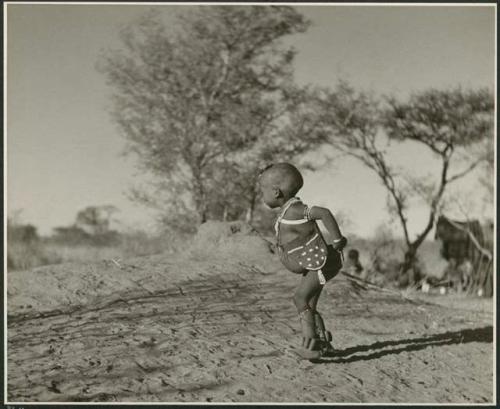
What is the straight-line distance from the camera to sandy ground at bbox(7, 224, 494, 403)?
3668 millimetres

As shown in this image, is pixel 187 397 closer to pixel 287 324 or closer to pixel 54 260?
pixel 287 324

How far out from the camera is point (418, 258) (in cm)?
1262

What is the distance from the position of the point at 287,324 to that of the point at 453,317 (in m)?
2.18

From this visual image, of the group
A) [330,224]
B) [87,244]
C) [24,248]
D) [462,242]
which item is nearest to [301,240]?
[330,224]

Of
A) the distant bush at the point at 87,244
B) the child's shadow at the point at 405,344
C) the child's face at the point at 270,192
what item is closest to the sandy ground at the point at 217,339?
the child's shadow at the point at 405,344

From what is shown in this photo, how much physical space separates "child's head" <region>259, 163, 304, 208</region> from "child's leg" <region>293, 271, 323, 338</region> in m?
0.51

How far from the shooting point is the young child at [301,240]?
3791 mm

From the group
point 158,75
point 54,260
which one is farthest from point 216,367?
point 158,75

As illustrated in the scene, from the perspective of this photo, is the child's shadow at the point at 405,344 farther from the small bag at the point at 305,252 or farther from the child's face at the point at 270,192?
the child's face at the point at 270,192

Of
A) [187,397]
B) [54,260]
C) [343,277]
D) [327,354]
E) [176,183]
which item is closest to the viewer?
[187,397]

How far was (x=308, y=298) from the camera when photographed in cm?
389

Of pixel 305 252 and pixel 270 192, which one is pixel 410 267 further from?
pixel 270 192

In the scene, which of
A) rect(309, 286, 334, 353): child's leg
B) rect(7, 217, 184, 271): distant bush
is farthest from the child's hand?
rect(7, 217, 184, 271): distant bush

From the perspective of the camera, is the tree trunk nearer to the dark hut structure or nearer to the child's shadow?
the dark hut structure
